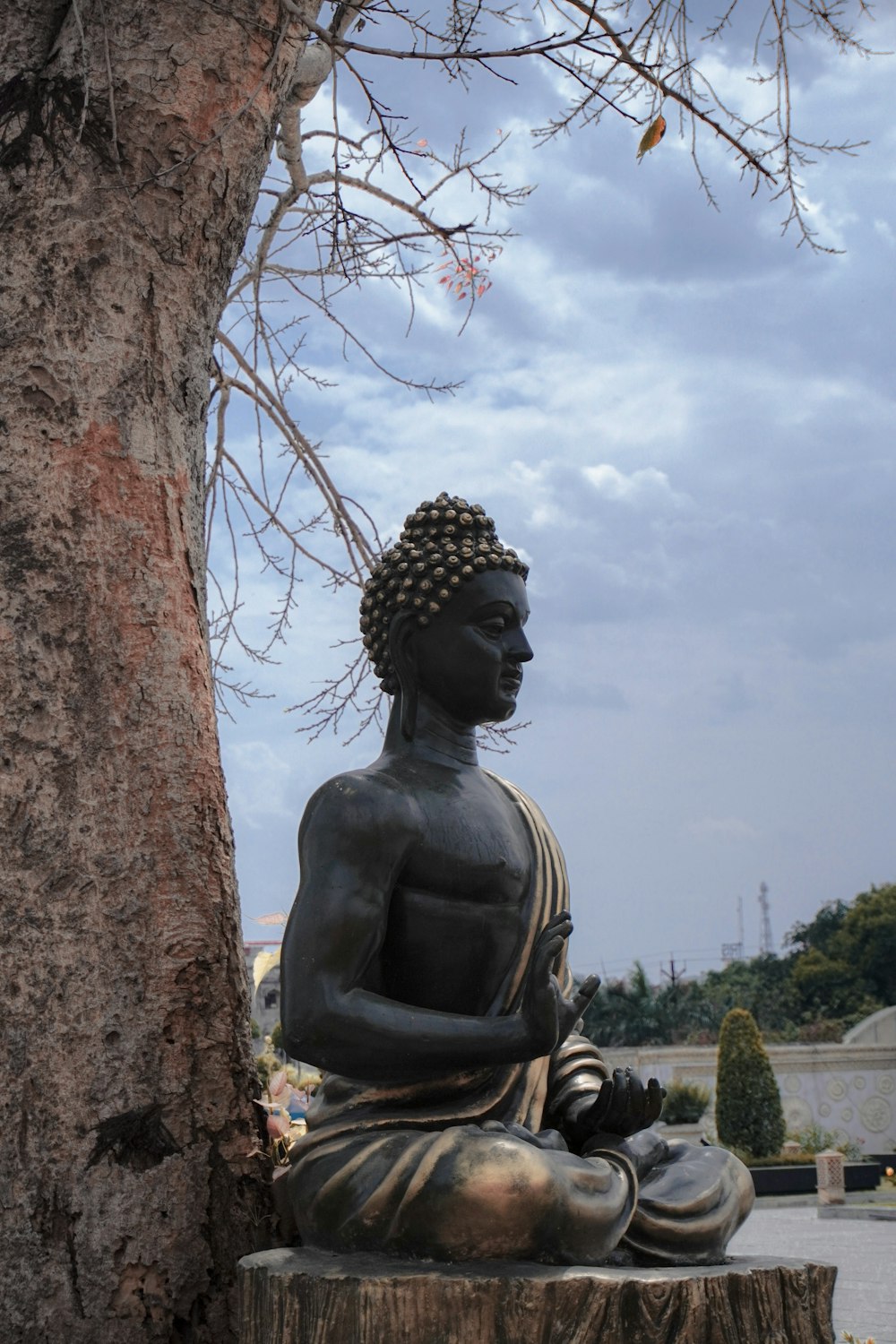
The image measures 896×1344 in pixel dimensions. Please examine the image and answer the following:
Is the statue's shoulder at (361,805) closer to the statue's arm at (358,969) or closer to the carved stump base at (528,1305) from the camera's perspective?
the statue's arm at (358,969)

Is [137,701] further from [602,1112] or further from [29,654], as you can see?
[602,1112]

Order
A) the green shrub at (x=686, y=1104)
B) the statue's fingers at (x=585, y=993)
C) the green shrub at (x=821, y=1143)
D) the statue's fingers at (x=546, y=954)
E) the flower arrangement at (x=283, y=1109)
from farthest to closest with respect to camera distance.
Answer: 1. the green shrub at (x=821, y=1143)
2. the green shrub at (x=686, y=1104)
3. the flower arrangement at (x=283, y=1109)
4. the statue's fingers at (x=585, y=993)
5. the statue's fingers at (x=546, y=954)

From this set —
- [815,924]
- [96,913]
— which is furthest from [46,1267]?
[815,924]

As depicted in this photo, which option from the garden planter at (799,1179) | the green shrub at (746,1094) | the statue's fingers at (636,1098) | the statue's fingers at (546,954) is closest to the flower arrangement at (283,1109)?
the statue's fingers at (636,1098)

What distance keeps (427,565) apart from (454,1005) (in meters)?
0.92

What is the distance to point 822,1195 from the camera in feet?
58.3

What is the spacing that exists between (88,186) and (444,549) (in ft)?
4.57

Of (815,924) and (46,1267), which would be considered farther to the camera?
(815,924)

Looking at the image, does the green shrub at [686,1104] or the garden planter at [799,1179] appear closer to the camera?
the garden planter at [799,1179]

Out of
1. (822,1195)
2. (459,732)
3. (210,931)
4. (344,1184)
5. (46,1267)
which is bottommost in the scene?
(822,1195)

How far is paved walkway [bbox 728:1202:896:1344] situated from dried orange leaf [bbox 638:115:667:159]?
4.73 metres

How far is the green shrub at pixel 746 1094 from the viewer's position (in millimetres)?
21609

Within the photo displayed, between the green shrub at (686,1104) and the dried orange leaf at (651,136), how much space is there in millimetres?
20487

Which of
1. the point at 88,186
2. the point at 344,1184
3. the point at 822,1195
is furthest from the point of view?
the point at 822,1195
